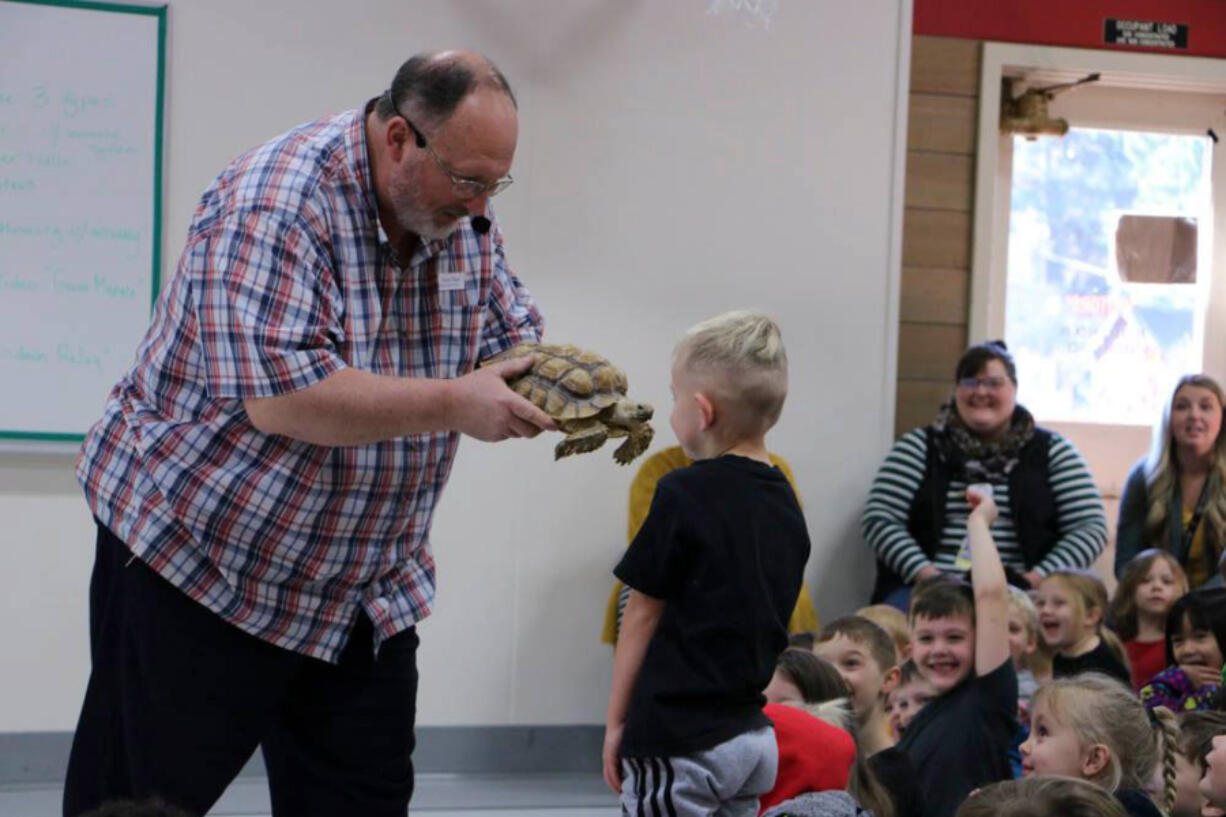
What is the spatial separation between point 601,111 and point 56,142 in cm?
155

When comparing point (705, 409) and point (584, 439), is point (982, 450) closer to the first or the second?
point (705, 409)

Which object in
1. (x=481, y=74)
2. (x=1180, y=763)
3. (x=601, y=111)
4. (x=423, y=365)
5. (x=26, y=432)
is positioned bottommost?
(x=1180, y=763)

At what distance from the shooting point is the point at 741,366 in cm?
227

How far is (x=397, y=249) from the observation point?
205cm

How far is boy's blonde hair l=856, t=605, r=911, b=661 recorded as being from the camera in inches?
152

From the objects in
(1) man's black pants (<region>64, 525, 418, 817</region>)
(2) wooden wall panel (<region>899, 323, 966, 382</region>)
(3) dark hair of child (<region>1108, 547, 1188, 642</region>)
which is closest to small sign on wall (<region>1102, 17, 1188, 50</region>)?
(2) wooden wall panel (<region>899, 323, 966, 382</region>)

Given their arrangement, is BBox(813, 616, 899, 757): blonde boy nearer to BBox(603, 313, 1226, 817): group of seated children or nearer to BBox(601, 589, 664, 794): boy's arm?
BBox(603, 313, 1226, 817): group of seated children

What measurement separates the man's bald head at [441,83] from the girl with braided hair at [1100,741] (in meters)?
1.38

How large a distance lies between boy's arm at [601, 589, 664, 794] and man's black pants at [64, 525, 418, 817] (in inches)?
14.4

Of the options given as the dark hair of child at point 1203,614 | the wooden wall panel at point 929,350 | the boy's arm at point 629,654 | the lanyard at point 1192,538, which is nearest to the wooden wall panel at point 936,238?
the wooden wall panel at point 929,350

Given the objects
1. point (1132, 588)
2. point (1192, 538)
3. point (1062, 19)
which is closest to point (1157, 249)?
point (1062, 19)

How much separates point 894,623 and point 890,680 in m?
0.56

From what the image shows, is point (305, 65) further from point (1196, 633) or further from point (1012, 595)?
point (1196, 633)

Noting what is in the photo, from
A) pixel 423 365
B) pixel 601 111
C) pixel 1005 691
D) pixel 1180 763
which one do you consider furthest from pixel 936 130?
pixel 423 365
